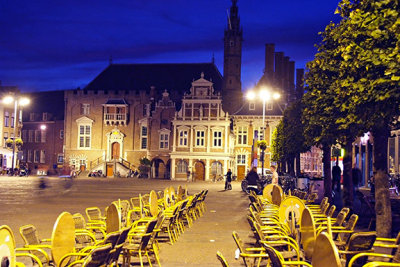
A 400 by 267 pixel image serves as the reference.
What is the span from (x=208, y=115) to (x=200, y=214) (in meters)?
48.9

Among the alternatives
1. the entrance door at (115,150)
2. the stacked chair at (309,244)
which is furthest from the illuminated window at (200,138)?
the stacked chair at (309,244)

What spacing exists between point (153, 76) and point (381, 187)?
221 feet

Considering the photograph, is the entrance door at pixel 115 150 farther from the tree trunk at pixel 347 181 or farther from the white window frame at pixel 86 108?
the tree trunk at pixel 347 181

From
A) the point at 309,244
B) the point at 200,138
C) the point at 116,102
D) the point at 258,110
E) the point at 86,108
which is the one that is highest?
the point at 116,102

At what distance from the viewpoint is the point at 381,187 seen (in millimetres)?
14445

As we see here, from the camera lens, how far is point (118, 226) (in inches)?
351

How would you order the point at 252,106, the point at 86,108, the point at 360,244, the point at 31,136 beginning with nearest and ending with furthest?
the point at 360,244 < the point at 252,106 < the point at 86,108 < the point at 31,136

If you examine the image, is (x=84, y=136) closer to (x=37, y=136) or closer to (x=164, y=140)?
(x=37, y=136)

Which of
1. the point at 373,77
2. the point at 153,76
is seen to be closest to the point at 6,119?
the point at 153,76

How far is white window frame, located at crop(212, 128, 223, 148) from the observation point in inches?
2667

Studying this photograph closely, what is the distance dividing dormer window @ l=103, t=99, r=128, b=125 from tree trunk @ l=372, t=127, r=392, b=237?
60.4 metres

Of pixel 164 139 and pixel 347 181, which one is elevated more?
pixel 164 139

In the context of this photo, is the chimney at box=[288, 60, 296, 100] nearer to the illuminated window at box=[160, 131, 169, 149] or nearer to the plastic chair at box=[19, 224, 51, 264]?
the illuminated window at box=[160, 131, 169, 149]

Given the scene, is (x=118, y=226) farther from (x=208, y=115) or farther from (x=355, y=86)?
(x=208, y=115)
